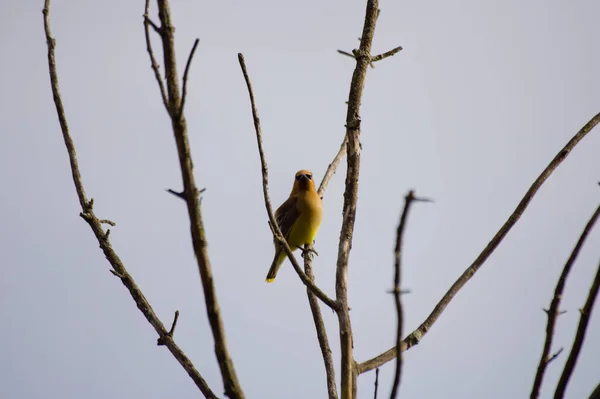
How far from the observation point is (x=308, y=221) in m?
9.25

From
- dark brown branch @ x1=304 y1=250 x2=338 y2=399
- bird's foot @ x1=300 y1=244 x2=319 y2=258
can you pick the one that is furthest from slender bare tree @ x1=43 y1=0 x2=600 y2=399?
bird's foot @ x1=300 y1=244 x2=319 y2=258

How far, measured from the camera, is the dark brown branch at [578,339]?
232 centimetres

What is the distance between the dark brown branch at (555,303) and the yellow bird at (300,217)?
20.8 feet

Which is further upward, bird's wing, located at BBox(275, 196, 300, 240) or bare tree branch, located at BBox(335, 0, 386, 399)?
bird's wing, located at BBox(275, 196, 300, 240)

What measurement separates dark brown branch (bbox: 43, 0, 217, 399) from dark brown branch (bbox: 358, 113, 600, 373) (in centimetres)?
85

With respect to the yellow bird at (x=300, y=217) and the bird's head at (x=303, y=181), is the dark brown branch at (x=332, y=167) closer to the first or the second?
the yellow bird at (x=300, y=217)

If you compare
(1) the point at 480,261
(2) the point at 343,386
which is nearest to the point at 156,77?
(2) the point at 343,386

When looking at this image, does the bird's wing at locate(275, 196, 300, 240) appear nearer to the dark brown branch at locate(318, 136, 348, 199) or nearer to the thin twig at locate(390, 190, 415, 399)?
the dark brown branch at locate(318, 136, 348, 199)

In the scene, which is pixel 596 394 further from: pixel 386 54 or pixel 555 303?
pixel 386 54

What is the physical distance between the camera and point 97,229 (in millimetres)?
3805

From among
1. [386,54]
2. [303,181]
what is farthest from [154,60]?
[303,181]

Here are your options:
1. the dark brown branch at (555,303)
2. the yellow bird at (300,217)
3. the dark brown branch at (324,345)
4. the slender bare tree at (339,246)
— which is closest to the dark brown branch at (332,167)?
the slender bare tree at (339,246)

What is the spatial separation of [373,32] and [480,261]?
1.48 m

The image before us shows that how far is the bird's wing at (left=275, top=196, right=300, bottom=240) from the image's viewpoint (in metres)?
9.29
